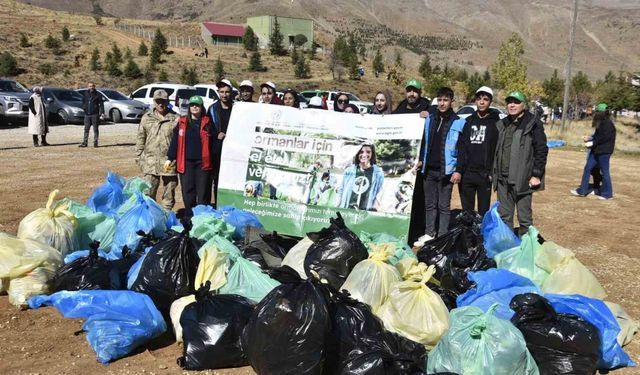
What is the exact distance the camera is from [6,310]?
14.1 feet

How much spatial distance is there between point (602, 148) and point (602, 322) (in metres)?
7.19

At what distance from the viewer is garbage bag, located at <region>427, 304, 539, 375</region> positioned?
3.12 m

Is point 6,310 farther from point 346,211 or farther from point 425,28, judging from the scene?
point 425,28

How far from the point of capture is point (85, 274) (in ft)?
14.0

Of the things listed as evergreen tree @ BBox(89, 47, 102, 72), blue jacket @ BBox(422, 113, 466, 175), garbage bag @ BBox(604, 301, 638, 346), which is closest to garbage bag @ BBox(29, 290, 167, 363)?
garbage bag @ BBox(604, 301, 638, 346)

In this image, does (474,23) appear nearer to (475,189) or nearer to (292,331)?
(475,189)

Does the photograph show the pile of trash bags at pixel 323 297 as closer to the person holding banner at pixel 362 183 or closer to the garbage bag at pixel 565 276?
the garbage bag at pixel 565 276

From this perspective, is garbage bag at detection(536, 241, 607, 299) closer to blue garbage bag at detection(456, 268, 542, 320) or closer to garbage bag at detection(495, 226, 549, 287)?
garbage bag at detection(495, 226, 549, 287)

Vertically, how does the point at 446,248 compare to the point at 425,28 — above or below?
below

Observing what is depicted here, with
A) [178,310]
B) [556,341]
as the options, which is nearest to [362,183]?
[178,310]

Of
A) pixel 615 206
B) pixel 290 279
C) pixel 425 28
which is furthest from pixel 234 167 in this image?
pixel 425 28

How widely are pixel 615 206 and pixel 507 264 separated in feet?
20.2

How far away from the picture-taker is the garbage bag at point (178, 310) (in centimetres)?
383

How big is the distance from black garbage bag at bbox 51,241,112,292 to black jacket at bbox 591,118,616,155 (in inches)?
341
